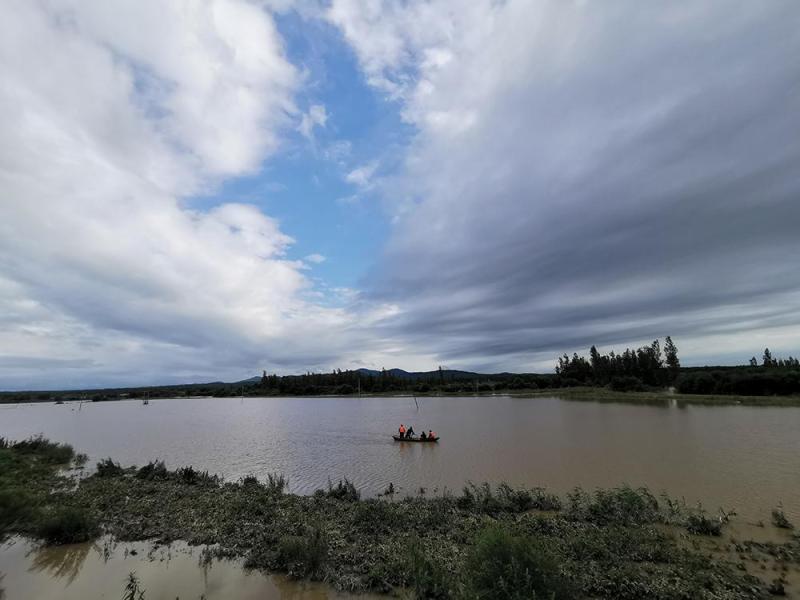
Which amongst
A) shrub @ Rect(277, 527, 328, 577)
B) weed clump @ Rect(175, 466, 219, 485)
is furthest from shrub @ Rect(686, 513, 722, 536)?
weed clump @ Rect(175, 466, 219, 485)

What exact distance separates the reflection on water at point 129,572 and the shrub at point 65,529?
290mm

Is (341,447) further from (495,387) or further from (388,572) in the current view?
(495,387)

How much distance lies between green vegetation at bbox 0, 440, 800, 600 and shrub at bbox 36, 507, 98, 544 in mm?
26

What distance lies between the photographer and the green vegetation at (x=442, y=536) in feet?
24.0

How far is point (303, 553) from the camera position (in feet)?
30.5

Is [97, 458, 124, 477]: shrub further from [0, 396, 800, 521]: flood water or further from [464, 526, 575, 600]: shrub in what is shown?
[464, 526, 575, 600]: shrub

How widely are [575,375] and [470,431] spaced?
10047 cm

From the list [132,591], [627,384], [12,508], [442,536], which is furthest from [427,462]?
[627,384]

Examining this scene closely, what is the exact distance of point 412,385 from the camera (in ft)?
462

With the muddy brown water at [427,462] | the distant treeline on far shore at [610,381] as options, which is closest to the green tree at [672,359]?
the distant treeline on far shore at [610,381]

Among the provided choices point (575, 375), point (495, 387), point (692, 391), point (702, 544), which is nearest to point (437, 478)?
point (702, 544)

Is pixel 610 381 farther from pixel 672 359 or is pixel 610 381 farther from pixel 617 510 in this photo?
pixel 617 510

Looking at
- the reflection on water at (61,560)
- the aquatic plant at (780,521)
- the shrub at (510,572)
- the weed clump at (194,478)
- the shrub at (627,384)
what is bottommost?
the reflection on water at (61,560)

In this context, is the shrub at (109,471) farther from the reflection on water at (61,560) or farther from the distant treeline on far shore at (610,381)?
the distant treeline on far shore at (610,381)
